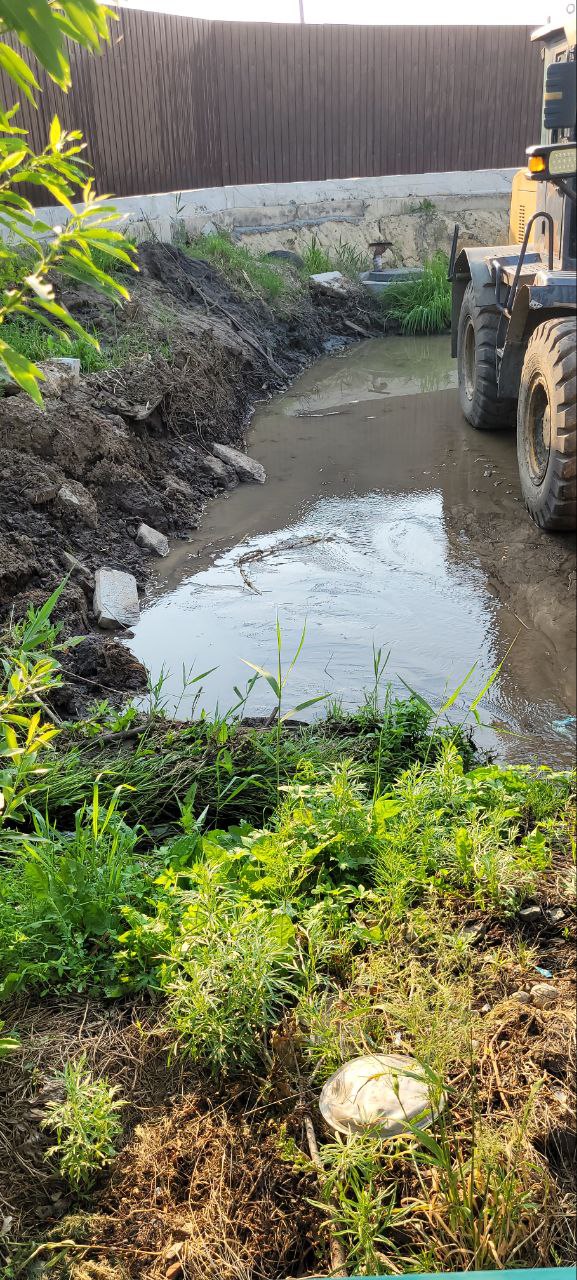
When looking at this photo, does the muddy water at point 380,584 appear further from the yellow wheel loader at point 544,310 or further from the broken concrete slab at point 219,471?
the yellow wheel loader at point 544,310

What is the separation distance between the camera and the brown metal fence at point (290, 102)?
10664 mm

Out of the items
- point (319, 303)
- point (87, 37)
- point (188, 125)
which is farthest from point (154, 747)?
point (188, 125)

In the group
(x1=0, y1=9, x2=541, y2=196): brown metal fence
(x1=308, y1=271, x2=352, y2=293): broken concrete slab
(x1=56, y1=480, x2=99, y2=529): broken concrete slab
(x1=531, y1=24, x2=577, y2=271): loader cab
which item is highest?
(x1=0, y1=9, x2=541, y2=196): brown metal fence

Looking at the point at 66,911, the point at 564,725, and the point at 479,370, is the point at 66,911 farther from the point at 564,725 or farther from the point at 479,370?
the point at 479,370

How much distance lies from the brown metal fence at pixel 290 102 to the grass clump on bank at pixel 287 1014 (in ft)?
29.5

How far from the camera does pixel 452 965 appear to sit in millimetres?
2377

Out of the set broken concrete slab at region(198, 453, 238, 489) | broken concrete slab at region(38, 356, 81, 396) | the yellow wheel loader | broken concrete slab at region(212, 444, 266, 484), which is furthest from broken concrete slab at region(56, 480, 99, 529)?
the yellow wheel loader

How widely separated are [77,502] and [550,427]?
280 cm

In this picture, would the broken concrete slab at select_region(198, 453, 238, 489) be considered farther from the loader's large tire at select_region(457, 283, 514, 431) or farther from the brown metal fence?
the brown metal fence

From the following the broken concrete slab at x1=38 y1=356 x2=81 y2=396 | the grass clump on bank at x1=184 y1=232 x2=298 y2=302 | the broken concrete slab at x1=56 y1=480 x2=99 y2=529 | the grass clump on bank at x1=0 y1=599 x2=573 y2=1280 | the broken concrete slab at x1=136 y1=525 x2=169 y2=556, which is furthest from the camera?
the grass clump on bank at x1=184 y1=232 x2=298 y2=302

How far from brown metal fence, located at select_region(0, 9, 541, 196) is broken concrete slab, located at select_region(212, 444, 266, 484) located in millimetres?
4513

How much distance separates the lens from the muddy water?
4.10 metres

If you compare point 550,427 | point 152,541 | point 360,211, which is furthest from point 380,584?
point 360,211

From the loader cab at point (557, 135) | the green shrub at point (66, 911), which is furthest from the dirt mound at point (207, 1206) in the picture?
the loader cab at point (557, 135)
